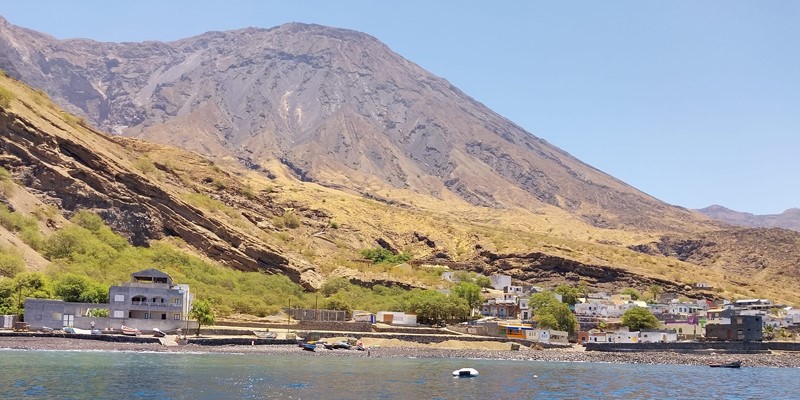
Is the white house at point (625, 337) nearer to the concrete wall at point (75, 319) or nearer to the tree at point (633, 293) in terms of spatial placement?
the tree at point (633, 293)

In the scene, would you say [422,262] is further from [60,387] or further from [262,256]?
[60,387]

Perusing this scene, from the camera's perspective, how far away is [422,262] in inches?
4601

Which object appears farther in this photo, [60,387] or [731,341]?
[731,341]

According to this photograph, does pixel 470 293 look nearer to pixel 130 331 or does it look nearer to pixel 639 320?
pixel 639 320

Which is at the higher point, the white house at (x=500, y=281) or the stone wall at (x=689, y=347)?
the white house at (x=500, y=281)

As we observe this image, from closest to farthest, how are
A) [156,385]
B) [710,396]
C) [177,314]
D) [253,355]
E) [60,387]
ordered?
1. [60,387]
2. [156,385]
3. [710,396]
4. [253,355]
5. [177,314]

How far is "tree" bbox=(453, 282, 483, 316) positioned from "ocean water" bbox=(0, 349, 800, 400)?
30352 millimetres

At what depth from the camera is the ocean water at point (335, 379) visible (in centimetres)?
3847

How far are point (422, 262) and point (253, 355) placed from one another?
2307 inches

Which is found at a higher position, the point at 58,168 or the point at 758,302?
the point at 58,168

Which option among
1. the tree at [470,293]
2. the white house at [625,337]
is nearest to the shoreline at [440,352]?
the white house at [625,337]

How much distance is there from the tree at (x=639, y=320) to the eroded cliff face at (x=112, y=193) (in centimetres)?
3269

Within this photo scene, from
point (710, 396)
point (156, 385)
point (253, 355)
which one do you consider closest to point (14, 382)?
point (156, 385)

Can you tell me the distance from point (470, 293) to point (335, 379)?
49.7 metres
